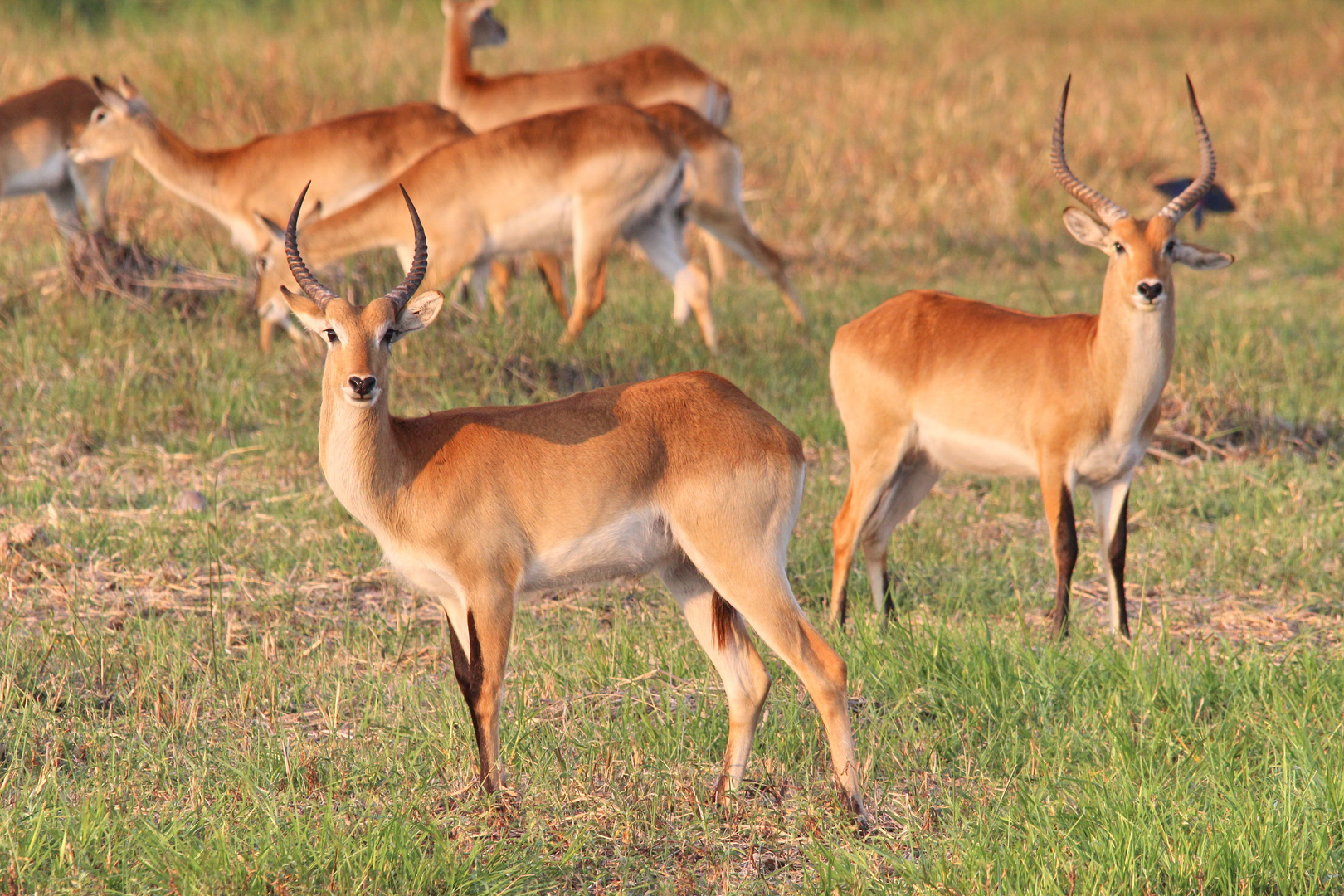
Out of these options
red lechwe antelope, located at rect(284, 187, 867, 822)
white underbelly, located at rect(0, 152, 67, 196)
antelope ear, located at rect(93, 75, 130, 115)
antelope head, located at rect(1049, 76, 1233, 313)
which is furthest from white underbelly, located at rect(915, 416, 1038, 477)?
white underbelly, located at rect(0, 152, 67, 196)

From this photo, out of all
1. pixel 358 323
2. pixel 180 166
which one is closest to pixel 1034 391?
pixel 358 323

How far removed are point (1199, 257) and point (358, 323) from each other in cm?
282

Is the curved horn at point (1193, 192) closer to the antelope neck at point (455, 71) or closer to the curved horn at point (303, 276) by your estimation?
the curved horn at point (303, 276)

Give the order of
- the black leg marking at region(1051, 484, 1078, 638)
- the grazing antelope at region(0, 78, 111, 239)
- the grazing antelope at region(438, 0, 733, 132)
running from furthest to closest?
the grazing antelope at region(438, 0, 733, 132)
the grazing antelope at region(0, 78, 111, 239)
the black leg marking at region(1051, 484, 1078, 638)

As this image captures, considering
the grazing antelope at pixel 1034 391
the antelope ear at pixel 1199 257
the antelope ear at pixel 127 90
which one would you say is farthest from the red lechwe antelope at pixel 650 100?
the antelope ear at pixel 1199 257

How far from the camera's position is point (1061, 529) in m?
4.61

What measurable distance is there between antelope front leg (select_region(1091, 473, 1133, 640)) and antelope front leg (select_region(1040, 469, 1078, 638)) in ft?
0.45

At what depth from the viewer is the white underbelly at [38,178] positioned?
29.8ft

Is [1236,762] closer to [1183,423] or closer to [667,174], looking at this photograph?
[1183,423]

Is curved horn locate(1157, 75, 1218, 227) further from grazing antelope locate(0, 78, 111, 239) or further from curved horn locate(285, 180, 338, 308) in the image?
grazing antelope locate(0, 78, 111, 239)

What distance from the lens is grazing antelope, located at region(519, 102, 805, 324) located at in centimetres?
849

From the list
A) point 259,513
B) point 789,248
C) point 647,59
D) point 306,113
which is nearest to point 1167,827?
point 259,513

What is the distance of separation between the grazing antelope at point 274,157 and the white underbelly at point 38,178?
1.74 feet

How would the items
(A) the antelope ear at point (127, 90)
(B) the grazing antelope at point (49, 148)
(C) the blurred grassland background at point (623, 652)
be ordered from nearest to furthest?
1. (C) the blurred grassland background at point (623, 652)
2. (A) the antelope ear at point (127, 90)
3. (B) the grazing antelope at point (49, 148)
